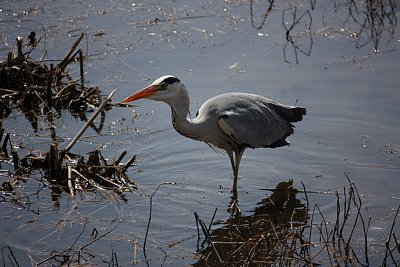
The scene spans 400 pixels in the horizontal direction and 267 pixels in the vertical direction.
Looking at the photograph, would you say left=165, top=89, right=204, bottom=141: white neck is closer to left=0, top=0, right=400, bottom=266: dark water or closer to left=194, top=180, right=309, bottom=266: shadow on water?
left=0, top=0, right=400, bottom=266: dark water

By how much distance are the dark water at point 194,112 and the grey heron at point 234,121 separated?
0.93 ft

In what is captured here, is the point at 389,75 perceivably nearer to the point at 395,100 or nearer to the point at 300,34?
the point at 395,100

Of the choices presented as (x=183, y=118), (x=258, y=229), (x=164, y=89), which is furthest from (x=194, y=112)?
(x=258, y=229)

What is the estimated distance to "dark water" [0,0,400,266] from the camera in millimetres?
6695

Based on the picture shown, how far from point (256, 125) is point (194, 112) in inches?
42.3

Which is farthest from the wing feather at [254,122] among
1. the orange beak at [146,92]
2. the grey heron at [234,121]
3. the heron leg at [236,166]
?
the orange beak at [146,92]

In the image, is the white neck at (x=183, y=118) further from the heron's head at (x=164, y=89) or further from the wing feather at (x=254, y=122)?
the wing feather at (x=254, y=122)

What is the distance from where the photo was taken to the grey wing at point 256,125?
764 centimetres

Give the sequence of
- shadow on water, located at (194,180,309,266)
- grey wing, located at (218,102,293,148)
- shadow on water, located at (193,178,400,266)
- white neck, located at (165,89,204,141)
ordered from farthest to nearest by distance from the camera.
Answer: grey wing, located at (218,102,293,148), white neck, located at (165,89,204,141), shadow on water, located at (194,180,309,266), shadow on water, located at (193,178,400,266)

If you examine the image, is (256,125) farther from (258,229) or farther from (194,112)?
(258,229)

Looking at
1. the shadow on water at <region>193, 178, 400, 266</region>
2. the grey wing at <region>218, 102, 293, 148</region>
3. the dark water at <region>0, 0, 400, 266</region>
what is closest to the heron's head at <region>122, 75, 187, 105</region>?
the grey wing at <region>218, 102, 293, 148</region>

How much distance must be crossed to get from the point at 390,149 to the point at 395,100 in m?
1.00

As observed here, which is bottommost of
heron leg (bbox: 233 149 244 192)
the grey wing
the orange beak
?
heron leg (bbox: 233 149 244 192)

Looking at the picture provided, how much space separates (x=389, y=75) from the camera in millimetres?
9312
